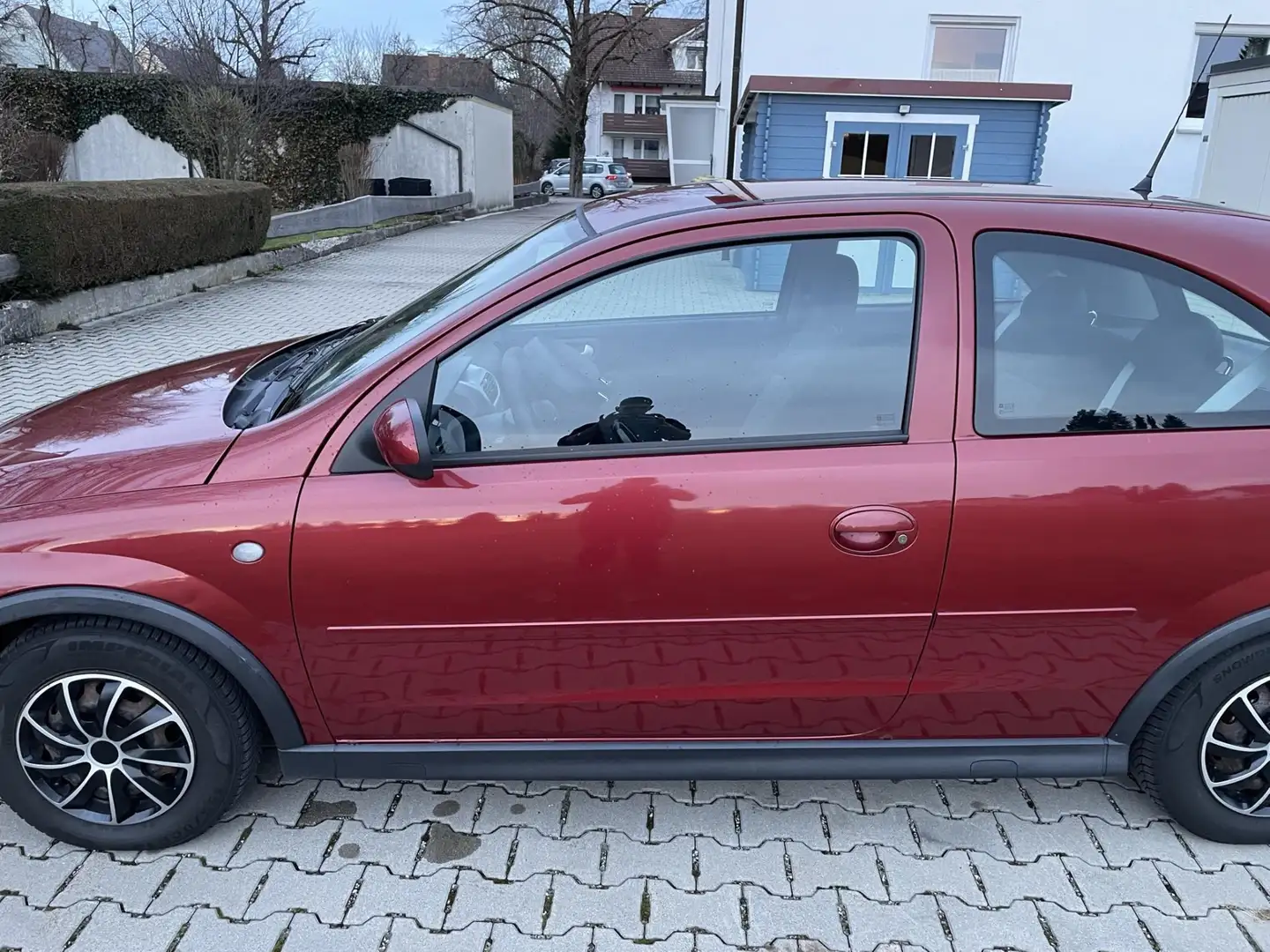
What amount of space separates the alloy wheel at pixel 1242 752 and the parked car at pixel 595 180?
123 feet

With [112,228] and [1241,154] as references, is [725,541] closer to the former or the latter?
[112,228]

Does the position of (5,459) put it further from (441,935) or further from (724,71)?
(724,71)

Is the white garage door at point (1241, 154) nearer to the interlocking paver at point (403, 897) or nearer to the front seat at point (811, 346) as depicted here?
the front seat at point (811, 346)

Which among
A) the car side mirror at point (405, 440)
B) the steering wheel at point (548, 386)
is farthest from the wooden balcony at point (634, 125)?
the car side mirror at point (405, 440)

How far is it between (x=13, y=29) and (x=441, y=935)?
99.4ft

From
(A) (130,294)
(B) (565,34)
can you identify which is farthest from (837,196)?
(B) (565,34)

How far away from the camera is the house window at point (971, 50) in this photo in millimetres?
13284

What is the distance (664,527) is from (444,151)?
26.3 meters

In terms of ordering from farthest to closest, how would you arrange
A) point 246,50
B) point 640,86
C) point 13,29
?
point 640,86
point 13,29
point 246,50

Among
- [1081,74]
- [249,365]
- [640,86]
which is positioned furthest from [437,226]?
[640,86]

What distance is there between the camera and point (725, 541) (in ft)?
7.55

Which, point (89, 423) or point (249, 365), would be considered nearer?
point (89, 423)

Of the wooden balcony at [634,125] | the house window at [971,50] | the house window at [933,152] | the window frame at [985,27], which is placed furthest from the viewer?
the wooden balcony at [634,125]

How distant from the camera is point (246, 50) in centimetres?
2266
